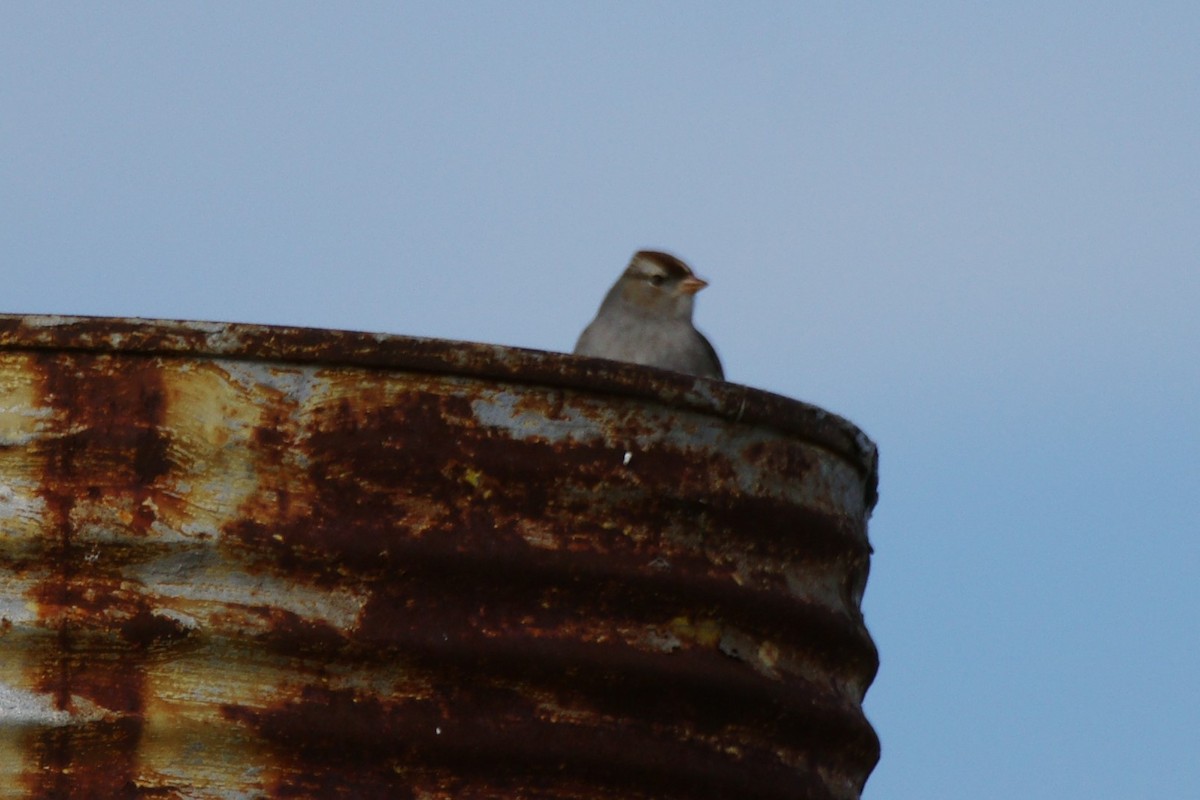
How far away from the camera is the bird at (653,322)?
6.51m

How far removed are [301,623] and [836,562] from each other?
0.79m

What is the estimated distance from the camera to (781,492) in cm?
255

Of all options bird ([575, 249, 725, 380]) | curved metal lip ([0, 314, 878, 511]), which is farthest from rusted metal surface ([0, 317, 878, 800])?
bird ([575, 249, 725, 380])

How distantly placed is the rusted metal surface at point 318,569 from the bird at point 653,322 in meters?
3.87

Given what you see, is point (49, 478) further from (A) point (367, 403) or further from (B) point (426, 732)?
(B) point (426, 732)

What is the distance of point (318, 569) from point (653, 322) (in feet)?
14.9

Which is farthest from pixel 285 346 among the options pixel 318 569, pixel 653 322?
pixel 653 322

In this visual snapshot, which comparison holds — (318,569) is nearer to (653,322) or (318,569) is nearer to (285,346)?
(285,346)

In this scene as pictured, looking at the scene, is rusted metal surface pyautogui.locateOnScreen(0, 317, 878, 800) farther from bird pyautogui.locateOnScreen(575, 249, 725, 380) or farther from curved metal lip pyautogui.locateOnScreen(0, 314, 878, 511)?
bird pyautogui.locateOnScreen(575, 249, 725, 380)

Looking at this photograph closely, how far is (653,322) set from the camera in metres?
6.77

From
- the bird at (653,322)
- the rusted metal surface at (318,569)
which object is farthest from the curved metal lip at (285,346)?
the bird at (653,322)

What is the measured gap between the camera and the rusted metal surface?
7.45 feet

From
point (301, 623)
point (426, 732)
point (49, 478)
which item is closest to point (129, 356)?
point (49, 478)

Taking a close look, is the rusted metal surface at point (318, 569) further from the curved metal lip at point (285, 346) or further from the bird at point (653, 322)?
the bird at point (653, 322)
